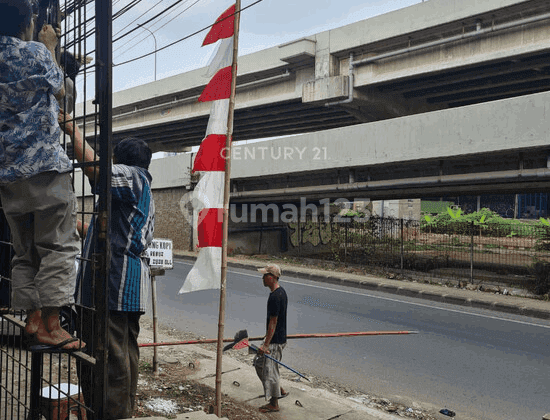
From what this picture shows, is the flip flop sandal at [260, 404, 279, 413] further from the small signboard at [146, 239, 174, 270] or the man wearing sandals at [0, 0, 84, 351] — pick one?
the man wearing sandals at [0, 0, 84, 351]

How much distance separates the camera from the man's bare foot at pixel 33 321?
2.41 m

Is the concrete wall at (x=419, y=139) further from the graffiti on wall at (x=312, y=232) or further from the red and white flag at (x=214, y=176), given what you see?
the red and white flag at (x=214, y=176)

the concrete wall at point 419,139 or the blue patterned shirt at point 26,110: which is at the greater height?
the concrete wall at point 419,139

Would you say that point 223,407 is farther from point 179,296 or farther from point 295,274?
point 295,274

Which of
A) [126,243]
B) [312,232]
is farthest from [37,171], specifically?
[312,232]

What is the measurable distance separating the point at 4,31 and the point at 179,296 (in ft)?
34.9

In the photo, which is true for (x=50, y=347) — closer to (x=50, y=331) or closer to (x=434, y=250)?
(x=50, y=331)

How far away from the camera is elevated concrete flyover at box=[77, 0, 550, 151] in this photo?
1650cm

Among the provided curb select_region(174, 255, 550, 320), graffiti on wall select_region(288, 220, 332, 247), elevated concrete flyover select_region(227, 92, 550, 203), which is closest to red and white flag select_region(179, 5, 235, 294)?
curb select_region(174, 255, 550, 320)

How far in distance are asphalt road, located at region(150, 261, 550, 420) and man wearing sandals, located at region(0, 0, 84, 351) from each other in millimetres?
4735

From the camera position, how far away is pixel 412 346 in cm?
838

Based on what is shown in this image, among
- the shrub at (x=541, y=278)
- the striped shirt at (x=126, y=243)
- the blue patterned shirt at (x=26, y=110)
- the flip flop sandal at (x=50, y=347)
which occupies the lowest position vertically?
the shrub at (x=541, y=278)

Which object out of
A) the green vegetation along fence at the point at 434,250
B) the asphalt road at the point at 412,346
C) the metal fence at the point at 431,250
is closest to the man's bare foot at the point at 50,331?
the asphalt road at the point at 412,346

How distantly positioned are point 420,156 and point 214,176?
1137 cm
